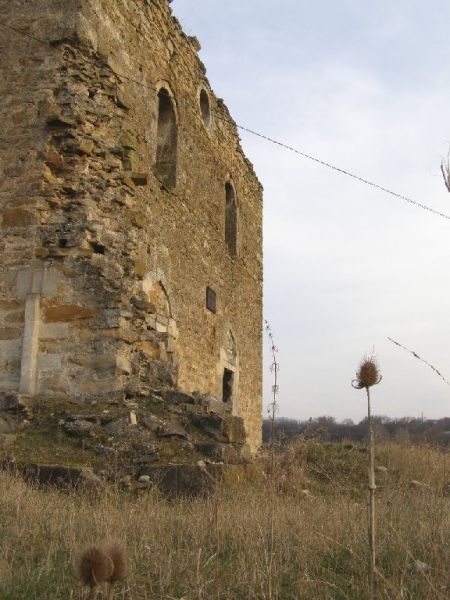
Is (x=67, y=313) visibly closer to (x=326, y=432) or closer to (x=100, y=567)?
(x=326, y=432)

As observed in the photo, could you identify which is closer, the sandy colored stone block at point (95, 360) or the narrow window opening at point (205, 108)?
the sandy colored stone block at point (95, 360)

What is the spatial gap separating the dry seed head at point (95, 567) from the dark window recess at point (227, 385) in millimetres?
10226

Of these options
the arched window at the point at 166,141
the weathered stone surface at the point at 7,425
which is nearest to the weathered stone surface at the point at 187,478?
the weathered stone surface at the point at 7,425

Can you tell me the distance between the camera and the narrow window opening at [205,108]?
11.8 m

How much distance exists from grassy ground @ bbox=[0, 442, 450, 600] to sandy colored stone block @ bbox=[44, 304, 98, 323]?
202 centimetres

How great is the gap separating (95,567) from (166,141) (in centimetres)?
876

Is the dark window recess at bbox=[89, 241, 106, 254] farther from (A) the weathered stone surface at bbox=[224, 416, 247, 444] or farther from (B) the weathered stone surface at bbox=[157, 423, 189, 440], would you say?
(A) the weathered stone surface at bbox=[224, 416, 247, 444]

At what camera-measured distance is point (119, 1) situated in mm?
8500

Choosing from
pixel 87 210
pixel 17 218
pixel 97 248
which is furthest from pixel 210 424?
pixel 17 218

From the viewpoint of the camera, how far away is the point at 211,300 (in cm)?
1127

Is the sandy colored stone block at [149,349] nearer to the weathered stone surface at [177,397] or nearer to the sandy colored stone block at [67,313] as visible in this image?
the weathered stone surface at [177,397]

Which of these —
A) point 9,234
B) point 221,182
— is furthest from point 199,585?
point 221,182

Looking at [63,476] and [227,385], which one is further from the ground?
[227,385]

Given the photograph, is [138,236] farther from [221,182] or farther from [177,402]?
[221,182]
